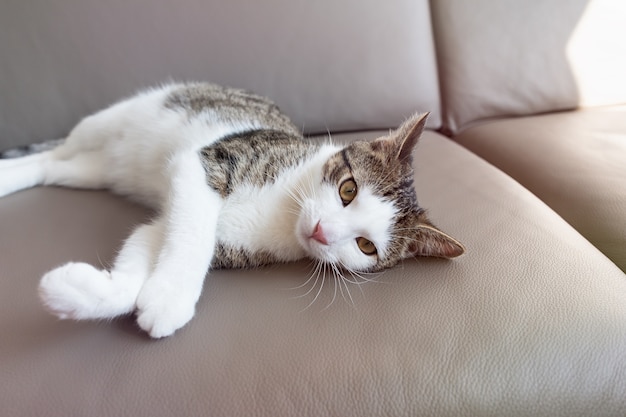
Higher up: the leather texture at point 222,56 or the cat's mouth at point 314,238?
the leather texture at point 222,56

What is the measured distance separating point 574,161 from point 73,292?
4.56ft

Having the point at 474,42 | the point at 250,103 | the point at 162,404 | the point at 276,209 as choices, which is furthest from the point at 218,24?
the point at 162,404

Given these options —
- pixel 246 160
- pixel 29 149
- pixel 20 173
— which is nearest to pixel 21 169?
pixel 20 173

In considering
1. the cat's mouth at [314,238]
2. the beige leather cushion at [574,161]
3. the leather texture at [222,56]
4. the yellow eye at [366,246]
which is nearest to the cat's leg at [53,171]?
the leather texture at [222,56]

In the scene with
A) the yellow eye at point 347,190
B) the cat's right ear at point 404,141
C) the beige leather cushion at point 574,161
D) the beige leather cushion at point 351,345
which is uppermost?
the cat's right ear at point 404,141

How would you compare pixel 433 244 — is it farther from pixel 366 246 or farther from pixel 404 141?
pixel 404 141

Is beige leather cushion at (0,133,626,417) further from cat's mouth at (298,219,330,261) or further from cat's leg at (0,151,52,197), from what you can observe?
cat's leg at (0,151,52,197)

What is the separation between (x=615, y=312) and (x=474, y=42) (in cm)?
120

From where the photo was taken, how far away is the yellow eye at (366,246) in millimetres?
944

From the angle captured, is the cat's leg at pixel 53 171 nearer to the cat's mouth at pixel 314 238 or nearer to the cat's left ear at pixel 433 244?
the cat's mouth at pixel 314 238

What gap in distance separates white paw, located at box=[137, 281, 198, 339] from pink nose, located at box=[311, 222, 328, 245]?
27 centimetres

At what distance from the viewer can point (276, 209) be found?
1.00m

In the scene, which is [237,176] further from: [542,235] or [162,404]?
[542,235]

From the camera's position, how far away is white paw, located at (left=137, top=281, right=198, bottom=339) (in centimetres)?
73
